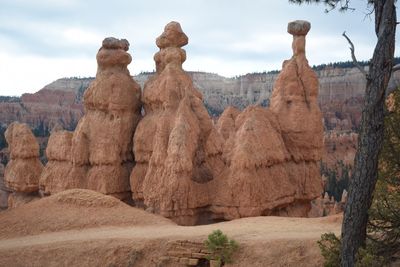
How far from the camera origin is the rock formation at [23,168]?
27.7 metres

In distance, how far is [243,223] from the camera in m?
16.4

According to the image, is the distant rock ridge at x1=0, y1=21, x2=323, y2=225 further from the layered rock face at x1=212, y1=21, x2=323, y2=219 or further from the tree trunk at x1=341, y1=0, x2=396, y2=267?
the tree trunk at x1=341, y1=0, x2=396, y2=267

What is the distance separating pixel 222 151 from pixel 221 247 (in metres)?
9.49

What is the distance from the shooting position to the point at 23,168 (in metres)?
27.8

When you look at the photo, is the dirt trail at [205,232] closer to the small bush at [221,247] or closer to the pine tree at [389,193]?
the small bush at [221,247]

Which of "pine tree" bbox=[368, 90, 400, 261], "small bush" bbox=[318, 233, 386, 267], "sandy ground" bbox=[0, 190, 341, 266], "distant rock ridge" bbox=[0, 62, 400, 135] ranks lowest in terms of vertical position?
"sandy ground" bbox=[0, 190, 341, 266]

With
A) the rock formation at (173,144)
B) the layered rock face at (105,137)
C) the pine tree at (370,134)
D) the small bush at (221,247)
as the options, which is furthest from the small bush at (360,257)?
the layered rock face at (105,137)

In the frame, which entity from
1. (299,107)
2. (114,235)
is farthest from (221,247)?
(299,107)

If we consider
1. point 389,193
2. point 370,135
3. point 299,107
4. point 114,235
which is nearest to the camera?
point 370,135

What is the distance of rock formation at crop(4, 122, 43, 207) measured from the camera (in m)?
27.7

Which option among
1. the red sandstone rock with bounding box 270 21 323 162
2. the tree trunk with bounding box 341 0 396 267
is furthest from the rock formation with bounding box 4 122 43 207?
the tree trunk with bounding box 341 0 396 267

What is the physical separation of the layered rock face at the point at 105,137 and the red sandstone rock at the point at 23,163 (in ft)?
11.2

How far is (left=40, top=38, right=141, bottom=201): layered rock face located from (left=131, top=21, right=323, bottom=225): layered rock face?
916 mm

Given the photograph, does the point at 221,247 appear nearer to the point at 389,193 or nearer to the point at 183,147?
the point at 389,193
